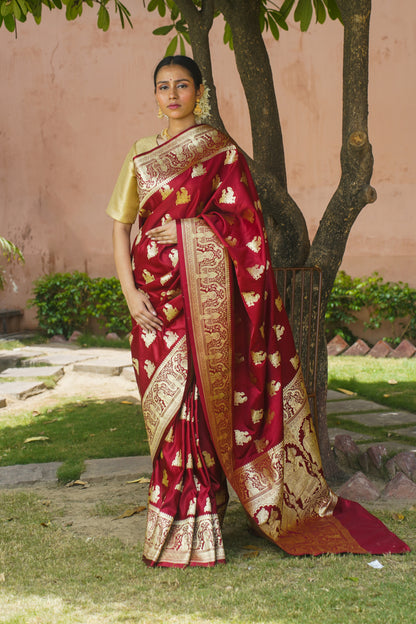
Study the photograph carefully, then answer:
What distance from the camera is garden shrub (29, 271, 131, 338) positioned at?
28.3ft

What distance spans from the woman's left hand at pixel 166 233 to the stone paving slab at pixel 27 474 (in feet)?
5.39

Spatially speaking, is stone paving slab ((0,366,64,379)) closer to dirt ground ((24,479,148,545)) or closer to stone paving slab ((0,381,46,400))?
stone paving slab ((0,381,46,400))

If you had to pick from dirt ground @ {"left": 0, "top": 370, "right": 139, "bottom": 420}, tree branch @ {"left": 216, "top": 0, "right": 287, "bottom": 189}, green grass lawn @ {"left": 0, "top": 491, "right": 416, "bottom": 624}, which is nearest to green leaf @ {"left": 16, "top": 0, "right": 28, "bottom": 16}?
tree branch @ {"left": 216, "top": 0, "right": 287, "bottom": 189}

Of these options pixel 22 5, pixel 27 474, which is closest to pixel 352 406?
pixel 27 474

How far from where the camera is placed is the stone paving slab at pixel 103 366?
6559mm

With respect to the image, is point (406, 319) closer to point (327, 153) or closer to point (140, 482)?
point (327, 153)

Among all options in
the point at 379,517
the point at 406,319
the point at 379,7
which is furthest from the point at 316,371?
the point at 379,7

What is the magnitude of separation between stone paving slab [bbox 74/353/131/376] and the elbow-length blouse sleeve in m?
3.92

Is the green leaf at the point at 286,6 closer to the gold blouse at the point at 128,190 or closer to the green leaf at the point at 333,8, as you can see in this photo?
the green leaf at the point at 333,8

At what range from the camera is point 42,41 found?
9.03 meters

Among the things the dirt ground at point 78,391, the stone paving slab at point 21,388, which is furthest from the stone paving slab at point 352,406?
the stone paving slab at point 21,388

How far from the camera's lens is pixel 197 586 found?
7.57 ft

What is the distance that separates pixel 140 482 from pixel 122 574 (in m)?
1.12

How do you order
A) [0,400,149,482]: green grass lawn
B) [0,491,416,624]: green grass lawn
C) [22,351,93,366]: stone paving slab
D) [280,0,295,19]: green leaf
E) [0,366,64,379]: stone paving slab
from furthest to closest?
[22,351,93,366]: stone paving slab
[0,366,64,379]: stone paving slab
[0,400,149,482]: green grass lawn
[280,0,295,19]: green leaf
[0,491,416,624]: green grass lawn
